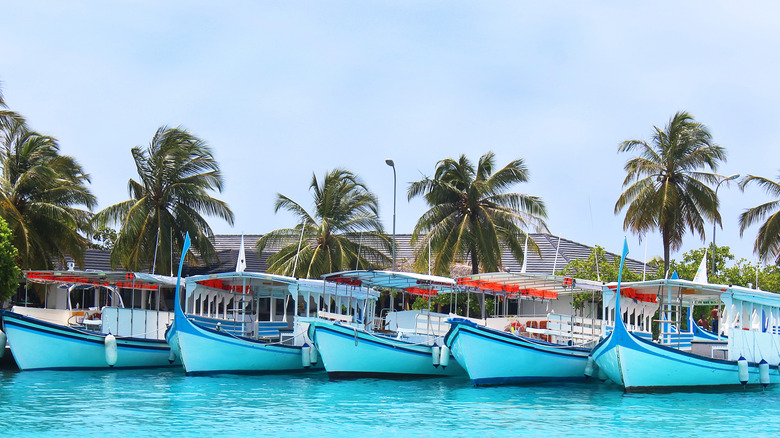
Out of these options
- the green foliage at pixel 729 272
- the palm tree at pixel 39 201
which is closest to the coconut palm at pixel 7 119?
the palm tree at pixel 39 201

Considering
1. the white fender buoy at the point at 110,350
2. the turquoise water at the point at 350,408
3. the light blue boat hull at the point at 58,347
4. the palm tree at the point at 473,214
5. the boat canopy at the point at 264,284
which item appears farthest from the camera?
the palm tree at the point at 473,214

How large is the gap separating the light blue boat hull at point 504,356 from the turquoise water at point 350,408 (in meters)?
0.46

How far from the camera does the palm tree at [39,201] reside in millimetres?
29219

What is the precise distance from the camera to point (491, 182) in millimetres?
34875

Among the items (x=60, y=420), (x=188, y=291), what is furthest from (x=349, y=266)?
(x=60, y=420)

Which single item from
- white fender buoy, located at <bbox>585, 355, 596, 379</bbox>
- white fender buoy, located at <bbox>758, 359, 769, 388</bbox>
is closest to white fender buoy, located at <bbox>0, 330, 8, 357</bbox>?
white fender buoy, located at <bbox>585, 355, 596, 379</bbox>

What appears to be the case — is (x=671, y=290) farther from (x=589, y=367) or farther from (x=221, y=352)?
(x=221, y=352)

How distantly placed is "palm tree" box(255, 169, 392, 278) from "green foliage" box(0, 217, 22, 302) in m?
11.7

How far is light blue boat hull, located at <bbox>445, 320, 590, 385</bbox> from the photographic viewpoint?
68.2 feet

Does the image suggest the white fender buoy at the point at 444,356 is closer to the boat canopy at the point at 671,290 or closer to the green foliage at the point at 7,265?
the boat canopy at the point at 671,290

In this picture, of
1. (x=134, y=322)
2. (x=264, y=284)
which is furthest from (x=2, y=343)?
(x=264, y=284)

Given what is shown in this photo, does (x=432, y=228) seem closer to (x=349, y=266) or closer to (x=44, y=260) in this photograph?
(x=349, y=266)

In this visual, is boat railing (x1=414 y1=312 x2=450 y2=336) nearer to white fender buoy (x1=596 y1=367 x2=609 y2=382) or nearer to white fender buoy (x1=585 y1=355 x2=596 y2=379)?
white fender buoy (x1=585 y1=355 x2=596 y2=379)

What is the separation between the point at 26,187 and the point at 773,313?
26.2 metres
